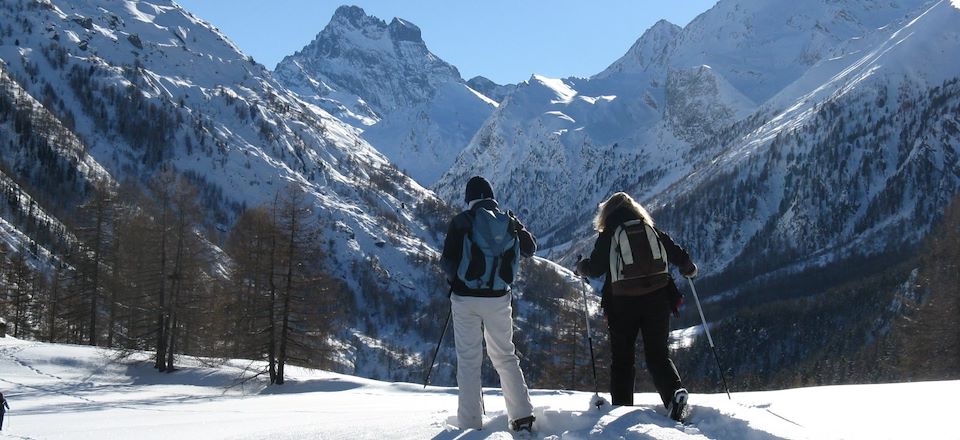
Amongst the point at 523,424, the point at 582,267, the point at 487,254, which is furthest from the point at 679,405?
the point at 487,254

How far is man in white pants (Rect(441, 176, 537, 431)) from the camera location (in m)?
6.84

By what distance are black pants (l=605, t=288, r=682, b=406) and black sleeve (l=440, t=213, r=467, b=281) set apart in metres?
1.89

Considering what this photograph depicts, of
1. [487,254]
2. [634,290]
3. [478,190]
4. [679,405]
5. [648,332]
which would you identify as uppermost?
[478,190]

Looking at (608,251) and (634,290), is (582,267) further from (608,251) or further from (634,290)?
(634,290)

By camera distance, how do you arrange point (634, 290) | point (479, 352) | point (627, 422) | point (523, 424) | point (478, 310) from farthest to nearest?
point (634, 290) < point (479, 352) < point (478, 310) < point (523, 424) < point (627, 422)

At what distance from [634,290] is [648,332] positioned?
547 mm

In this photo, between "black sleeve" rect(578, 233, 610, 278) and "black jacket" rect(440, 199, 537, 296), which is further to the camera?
"black sleeve" rect(578, 233, 610, 278)

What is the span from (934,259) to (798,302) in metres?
143

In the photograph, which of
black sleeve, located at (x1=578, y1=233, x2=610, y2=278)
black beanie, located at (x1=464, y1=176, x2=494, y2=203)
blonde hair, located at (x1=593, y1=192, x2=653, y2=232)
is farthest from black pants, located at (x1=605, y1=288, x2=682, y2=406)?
black beanie, located at (x1=464, y1=176, x2=494, y2=203)

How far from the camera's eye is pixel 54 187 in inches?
6299

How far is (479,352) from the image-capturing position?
7.15m

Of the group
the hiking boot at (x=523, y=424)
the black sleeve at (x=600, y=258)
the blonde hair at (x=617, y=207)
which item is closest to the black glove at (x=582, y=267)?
the black sleeve at (x=600, y=258)

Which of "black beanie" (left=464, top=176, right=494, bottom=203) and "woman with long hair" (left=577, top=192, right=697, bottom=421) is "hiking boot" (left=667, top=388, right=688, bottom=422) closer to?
"woman with long hair" (left=577, top=192, right=697, bottom=421)

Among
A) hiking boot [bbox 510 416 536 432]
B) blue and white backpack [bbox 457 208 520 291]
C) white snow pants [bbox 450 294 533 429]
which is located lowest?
hiking boot [bbox 510 416 536 432]
